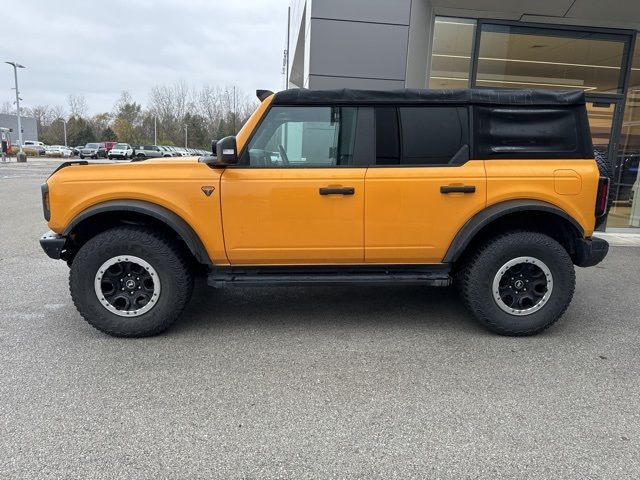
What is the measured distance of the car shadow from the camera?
407 centimetres

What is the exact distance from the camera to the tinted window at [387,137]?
3.67 metres

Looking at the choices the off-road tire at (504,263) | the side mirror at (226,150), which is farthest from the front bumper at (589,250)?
the side mirror at (226,150)

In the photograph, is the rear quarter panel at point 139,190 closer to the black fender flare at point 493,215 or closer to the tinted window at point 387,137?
the tinted window at point 387,137

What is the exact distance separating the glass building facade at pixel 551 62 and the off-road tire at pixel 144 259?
6.92 m

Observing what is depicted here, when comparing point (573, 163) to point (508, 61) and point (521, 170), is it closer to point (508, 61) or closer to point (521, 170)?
point (521, 170)

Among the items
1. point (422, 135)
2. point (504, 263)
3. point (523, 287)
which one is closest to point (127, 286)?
point (422, 135)

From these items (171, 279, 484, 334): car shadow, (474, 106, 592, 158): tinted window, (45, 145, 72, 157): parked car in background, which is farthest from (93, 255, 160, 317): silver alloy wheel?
(45, 145, 72, 157): parked car in background

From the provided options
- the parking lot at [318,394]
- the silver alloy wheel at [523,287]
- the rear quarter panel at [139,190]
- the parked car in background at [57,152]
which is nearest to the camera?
the parking lot at [318,394]

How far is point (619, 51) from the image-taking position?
905 cm

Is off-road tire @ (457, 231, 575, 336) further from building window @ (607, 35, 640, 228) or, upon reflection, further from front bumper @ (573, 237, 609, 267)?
building window @ (607, 35, 640, 228)

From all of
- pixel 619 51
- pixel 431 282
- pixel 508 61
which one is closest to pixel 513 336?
pixel 431 282

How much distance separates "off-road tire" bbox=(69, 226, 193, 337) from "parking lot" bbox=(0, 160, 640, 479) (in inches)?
5.6

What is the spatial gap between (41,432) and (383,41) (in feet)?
25.1

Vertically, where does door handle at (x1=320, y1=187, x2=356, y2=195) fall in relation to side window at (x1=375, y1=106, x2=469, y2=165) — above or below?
below
